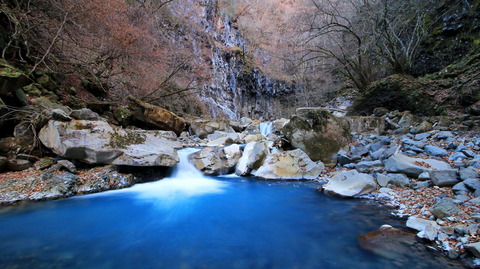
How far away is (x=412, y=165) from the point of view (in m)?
4.10

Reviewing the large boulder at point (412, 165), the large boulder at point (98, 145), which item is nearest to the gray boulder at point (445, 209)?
the large boulder at point (412, 165)

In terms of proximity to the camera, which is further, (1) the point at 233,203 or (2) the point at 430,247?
(1) the point at 233,203

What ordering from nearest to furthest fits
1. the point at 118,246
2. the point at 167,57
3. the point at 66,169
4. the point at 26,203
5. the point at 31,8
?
the point at 118,246
the point at 26,203
the point at 66,169
the point at 31,8
the point at 167,57

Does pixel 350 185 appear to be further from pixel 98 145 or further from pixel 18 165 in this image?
pixel 18 165

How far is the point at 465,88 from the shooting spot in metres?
6.29

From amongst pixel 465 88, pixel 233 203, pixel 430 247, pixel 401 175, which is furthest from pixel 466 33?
pixel 233 203

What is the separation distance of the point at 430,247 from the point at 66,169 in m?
5.81

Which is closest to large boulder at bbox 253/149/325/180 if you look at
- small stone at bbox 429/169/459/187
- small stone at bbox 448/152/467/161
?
small stone at bbox 429/169/459/187

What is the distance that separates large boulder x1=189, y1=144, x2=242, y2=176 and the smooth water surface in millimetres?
1514

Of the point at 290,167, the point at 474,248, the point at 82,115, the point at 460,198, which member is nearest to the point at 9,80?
the point at 82,115

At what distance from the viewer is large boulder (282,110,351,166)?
6.27m

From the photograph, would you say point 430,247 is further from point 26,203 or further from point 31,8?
point 31,8

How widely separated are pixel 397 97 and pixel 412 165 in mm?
5105

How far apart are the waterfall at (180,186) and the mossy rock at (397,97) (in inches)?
274
